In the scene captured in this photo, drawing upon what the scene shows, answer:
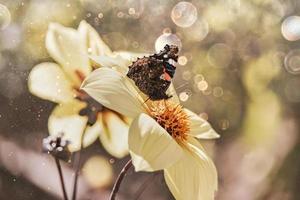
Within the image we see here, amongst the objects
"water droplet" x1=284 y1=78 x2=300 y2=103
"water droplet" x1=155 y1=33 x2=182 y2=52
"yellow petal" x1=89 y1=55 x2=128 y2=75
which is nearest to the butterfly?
"yellow petal" x1=89 y1=55 x2=128 y2=75

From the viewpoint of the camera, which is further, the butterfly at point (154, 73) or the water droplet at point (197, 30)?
the water droplet at point (197, 30)

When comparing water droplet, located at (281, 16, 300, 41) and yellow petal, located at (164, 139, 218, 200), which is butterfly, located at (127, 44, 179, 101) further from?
water droplet, located at (281, 16, 300, 41)

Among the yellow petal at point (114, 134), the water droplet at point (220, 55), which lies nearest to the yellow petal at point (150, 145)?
the yellow petal at point (114, 134)

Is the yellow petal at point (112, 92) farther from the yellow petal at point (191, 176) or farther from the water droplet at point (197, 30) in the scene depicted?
the water droplet at point (197, 30)

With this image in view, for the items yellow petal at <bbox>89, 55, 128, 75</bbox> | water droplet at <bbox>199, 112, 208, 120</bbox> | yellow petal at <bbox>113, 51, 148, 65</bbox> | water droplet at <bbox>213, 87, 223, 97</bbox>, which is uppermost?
yellow petal at <bbox>89, 55, 128, 75</bbox>

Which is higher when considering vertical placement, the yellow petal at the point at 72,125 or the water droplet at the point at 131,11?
the water droplet at the point at 131,11

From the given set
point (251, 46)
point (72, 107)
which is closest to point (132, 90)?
point (72, 107)

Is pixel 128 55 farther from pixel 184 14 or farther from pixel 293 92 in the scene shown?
pixel 293 92
